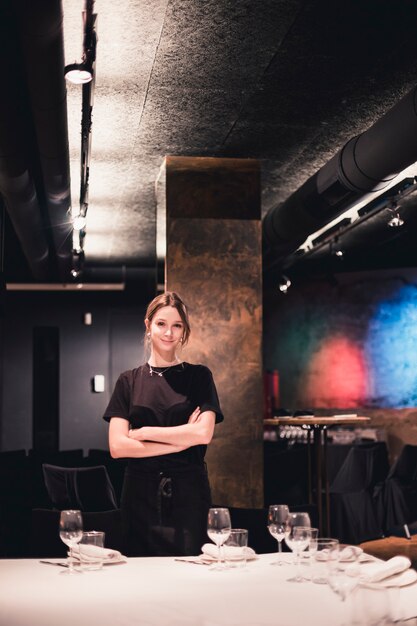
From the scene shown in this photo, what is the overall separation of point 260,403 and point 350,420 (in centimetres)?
91

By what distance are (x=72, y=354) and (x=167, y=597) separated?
442 inches

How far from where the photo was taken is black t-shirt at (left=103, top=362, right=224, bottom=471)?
3066mm

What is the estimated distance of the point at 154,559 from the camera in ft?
8.19

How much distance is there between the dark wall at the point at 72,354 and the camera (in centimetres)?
1261

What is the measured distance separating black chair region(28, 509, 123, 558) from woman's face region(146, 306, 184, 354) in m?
0.70

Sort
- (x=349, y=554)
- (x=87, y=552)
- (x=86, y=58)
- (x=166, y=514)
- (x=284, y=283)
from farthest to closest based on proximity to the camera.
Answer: (x=284, y=283), (x=86, y=58), (x=166, y=514), (x=87, y=552), (x=349, y=554)

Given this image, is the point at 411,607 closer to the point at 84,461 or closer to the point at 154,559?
the point at 154,559

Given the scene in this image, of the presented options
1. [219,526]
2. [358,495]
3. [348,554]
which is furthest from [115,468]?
[348,554]

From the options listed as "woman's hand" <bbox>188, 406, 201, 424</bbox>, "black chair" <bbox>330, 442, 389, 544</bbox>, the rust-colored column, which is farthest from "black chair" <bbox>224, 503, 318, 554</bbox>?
"black chair" <bbox>330, 442, 389, 544</bbox>

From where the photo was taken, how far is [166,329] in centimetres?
310

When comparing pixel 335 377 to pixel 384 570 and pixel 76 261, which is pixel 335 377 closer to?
pixel 76 261

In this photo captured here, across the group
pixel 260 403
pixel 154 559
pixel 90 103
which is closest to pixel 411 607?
pixel 154 559

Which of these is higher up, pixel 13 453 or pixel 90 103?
pixel 90 103

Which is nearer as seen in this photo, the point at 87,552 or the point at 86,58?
the point at 87,552
